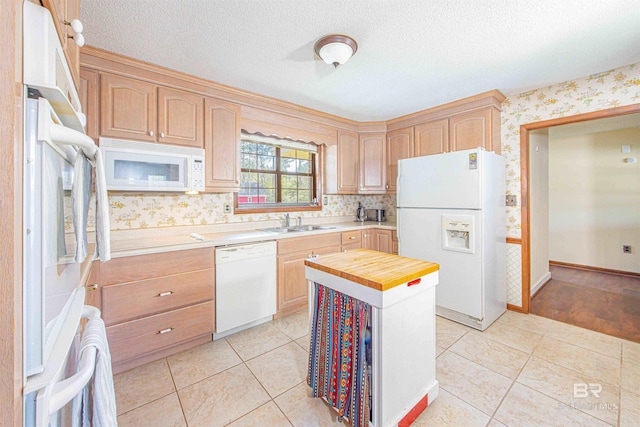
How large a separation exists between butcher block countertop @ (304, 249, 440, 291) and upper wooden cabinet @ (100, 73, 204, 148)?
5.42 ft

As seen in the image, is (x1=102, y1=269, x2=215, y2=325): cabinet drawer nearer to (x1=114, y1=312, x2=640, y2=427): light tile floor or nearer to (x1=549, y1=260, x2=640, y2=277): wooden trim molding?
(x1=114, y1=312, x2=640, y2=427): light tile floor

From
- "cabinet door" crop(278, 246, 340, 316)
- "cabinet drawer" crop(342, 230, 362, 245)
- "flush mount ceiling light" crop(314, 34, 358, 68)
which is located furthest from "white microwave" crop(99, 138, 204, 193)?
"cabinet drawer" crop(342, 230, 362, 245)

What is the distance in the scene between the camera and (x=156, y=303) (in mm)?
2008

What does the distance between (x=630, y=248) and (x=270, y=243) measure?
5291mm

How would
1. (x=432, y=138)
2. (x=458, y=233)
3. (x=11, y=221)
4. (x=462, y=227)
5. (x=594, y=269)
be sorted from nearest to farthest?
(x=11, y=221) < (x=462, y=227) < (x=458, y=233) < (x=432, y=138) < (x=594, y=269)

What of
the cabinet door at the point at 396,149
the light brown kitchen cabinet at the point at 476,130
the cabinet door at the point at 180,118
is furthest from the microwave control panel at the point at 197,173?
the light brown kitchen cabinet at the point at 476,130

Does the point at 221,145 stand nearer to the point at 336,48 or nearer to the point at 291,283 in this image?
the point at 336,48

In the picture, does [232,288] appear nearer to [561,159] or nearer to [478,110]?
[478,110]

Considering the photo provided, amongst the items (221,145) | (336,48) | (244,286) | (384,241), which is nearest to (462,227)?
(384,241)

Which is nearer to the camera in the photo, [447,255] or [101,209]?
[101,209]

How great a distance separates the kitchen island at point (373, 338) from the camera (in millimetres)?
1297

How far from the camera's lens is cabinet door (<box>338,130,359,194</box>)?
3.65m

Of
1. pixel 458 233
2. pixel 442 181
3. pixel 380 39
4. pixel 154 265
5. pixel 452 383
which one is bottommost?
pixel 452 383

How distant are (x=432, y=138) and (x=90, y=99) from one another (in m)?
3.25
